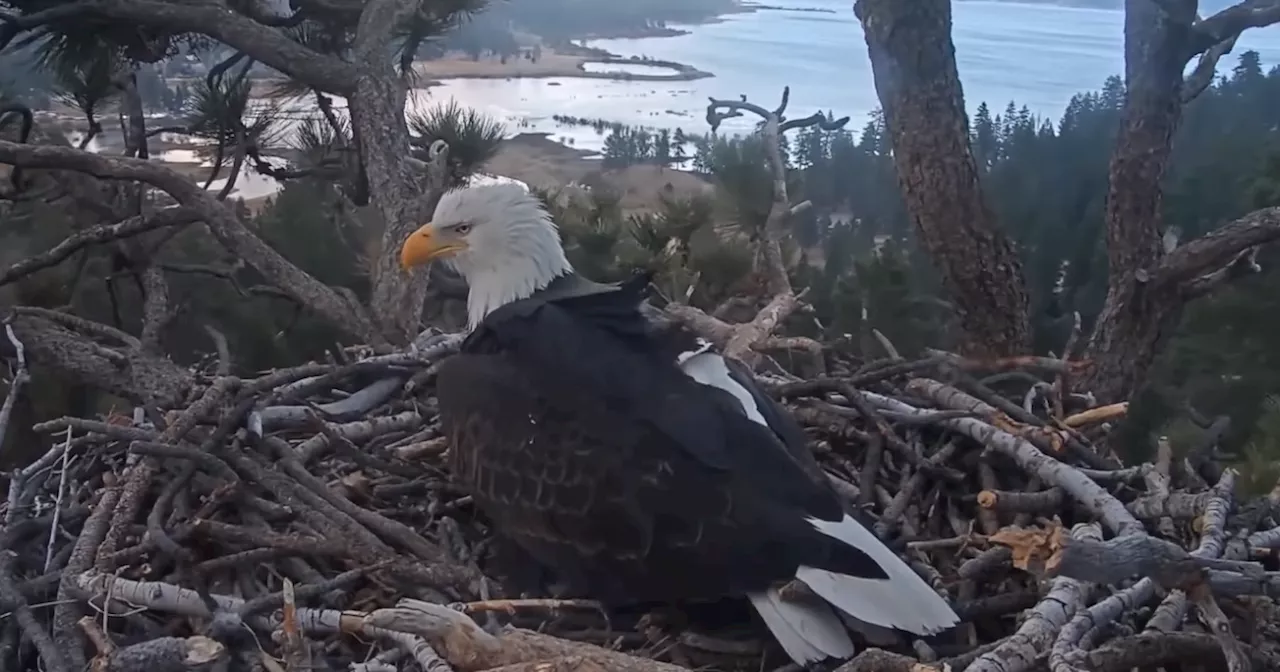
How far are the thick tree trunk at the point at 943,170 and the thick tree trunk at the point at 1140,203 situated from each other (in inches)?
12.9

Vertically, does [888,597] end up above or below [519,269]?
below

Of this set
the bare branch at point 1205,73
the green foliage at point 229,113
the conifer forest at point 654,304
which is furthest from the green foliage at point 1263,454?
the green foliage at point 229,113

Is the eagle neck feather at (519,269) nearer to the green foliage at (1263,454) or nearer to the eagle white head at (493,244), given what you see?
the eagle white head at (493,244)

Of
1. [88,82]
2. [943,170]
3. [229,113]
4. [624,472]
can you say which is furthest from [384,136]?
[624,472]

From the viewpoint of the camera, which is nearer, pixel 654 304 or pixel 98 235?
pixel 654 304

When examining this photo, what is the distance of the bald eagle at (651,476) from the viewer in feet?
5.80

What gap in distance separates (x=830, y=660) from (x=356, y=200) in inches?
141

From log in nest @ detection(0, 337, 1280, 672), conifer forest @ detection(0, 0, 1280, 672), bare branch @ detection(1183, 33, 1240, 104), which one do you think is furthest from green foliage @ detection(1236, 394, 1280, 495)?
bare branch @ detection(1183, 33, 1240, 104)

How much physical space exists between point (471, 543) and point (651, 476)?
0.59 m

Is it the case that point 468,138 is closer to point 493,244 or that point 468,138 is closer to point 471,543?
point 493,244

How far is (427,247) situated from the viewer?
8.55ft

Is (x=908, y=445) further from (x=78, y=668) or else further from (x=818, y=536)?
(x=78, y=668)

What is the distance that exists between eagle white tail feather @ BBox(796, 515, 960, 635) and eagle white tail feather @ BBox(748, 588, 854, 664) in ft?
0.15

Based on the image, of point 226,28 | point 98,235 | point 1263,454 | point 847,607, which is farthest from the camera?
point 226,28
